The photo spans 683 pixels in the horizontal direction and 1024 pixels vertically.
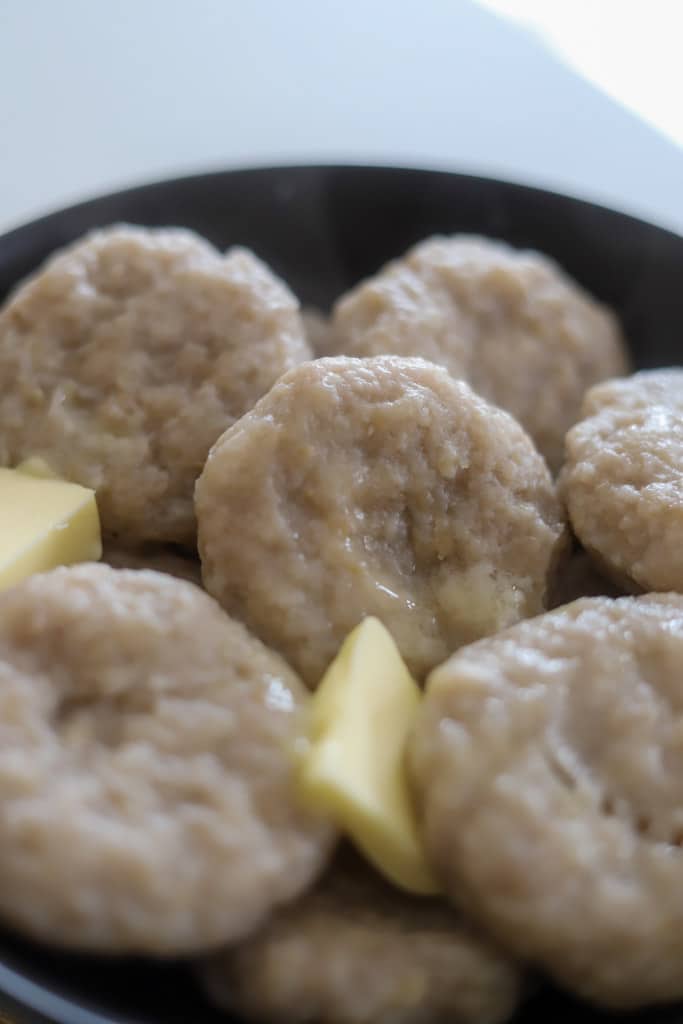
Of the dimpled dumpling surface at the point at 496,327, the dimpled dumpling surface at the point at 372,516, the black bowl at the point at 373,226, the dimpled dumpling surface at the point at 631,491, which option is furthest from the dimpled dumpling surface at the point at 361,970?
the black bowl at the point at 373,226

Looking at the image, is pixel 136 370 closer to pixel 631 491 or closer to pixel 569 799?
pixel 631 491

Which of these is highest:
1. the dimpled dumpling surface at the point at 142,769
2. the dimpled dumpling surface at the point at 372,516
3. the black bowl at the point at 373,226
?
the black bowl at the point at 373,226

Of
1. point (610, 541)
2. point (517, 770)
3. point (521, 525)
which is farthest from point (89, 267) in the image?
point (517, 770)

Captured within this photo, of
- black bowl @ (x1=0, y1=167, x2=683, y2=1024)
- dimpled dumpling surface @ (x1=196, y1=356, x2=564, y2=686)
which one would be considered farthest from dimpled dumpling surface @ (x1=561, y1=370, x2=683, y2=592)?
black bowl @ (x1=0, y1=167, x2=683, y2=1024)

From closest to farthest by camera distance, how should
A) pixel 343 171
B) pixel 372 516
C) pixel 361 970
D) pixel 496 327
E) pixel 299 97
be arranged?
pixel 361 970 < pixel 372 516 < pixel 496 327 < pixel 343 171 < pixel 299 97

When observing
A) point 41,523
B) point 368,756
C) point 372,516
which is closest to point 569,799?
point 368,756

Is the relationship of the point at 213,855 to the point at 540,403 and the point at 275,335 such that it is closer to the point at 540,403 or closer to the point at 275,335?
the point at 275,335

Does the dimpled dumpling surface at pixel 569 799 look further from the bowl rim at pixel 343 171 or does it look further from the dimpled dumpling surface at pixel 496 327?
the bowl rim at pixel 343 171
